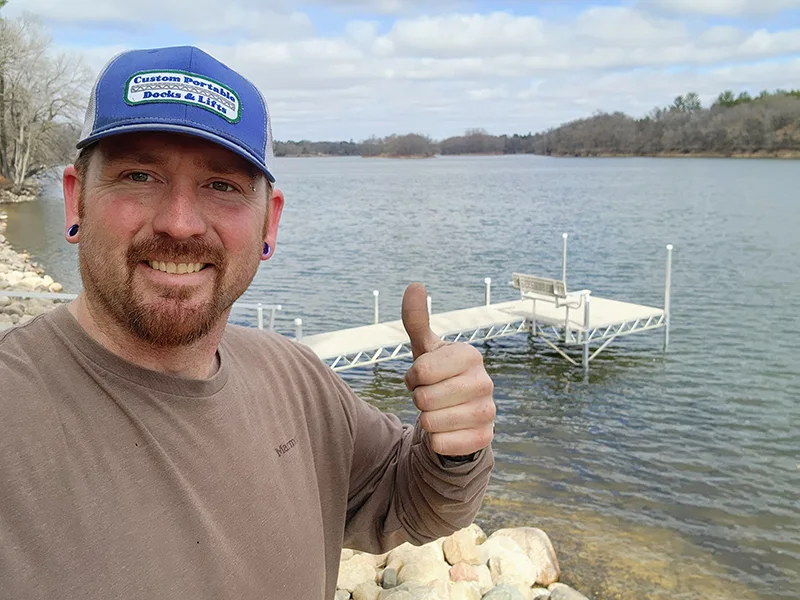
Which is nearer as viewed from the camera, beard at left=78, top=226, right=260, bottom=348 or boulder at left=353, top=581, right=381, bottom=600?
beard at left=78, top=226, right=260, bottom=348

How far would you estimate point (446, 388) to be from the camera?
1769 mm

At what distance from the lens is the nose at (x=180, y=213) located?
1.67m

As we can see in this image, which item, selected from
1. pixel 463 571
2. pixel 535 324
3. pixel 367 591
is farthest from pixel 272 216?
pixel 535 324

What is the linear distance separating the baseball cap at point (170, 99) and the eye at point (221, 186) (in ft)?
0.32

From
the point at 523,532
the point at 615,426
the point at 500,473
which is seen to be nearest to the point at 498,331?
the point at 615,426

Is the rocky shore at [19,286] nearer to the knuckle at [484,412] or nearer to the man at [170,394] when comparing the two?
the man at [170,394]

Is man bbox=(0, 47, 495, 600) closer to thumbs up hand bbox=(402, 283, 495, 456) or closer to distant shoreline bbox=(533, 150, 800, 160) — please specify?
thumbs up hand bbox=(402, 283, 495, 456)

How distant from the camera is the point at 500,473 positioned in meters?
10.1

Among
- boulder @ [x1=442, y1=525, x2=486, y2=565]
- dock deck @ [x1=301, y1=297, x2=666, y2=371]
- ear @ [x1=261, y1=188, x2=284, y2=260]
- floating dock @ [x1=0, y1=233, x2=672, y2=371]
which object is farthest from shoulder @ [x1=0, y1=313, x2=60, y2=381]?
floating dock @ [x1=0, y1=233, x2=672, y2=371]

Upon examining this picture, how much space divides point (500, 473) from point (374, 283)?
14.7 meters

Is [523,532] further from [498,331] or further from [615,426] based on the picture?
[498,331]

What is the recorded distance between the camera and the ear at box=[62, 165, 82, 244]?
1.76 metres

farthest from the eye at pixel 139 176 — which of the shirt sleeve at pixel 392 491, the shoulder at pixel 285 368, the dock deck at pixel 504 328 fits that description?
the dock deck at pixel 504 328

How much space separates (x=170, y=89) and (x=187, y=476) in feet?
2.92
